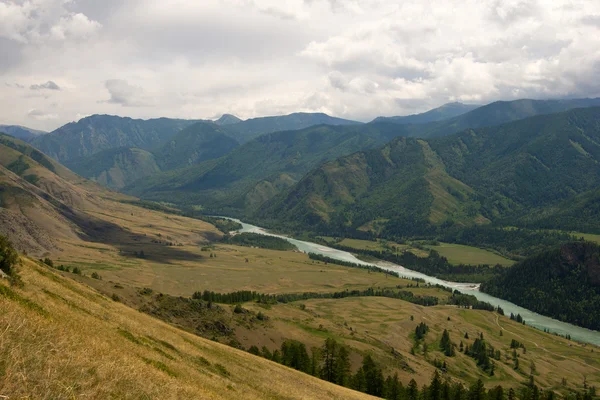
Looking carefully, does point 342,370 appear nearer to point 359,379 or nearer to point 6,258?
point 359,379

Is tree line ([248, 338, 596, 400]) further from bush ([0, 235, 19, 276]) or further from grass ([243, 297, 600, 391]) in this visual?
bush ([0, 235, 19, 276])

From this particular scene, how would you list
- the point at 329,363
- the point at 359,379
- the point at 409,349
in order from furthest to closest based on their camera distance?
the point at 409,349 < the point at 329,363 < the point at 359,379

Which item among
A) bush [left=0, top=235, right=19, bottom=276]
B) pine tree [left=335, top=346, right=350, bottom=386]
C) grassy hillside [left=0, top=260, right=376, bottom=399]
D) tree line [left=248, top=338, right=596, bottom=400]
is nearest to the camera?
grassy hillside [left=0, top=260, right=376, bottom=399]

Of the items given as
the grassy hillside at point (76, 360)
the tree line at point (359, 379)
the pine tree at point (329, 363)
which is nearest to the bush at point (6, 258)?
the grassy hillside at point (76, 360)

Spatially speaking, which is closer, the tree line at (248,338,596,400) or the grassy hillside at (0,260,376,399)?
the grassy hillside at (0,260,376,399)

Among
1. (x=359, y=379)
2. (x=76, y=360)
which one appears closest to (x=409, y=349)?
(x=359, y=379)

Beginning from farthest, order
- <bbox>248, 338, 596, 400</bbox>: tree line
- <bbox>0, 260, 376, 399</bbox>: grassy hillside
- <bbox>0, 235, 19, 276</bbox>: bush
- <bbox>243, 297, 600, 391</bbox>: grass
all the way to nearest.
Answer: <bbox>243, 297, 600, 391</bbox>: grass < <bbox>248, 338, 596, 400</bbox>: tree line < <bbox>0, 235, 19, 276</bbox>: bush < <bbox>0, 260, 376, 399</bbox>: grassy hillside

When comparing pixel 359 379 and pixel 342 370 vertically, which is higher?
pixel 342 370

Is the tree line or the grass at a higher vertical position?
the tree line

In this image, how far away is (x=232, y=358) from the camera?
52344 millimetres

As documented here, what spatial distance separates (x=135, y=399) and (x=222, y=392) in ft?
44.0

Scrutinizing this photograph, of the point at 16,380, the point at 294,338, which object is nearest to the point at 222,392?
the point at 16,380

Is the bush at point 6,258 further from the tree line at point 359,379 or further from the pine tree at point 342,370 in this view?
the pine tree at point 342,370

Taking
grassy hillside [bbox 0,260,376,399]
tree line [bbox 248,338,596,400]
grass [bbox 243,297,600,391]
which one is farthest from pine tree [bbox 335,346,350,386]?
grassy hillside [bbox 0,260,376,399]
